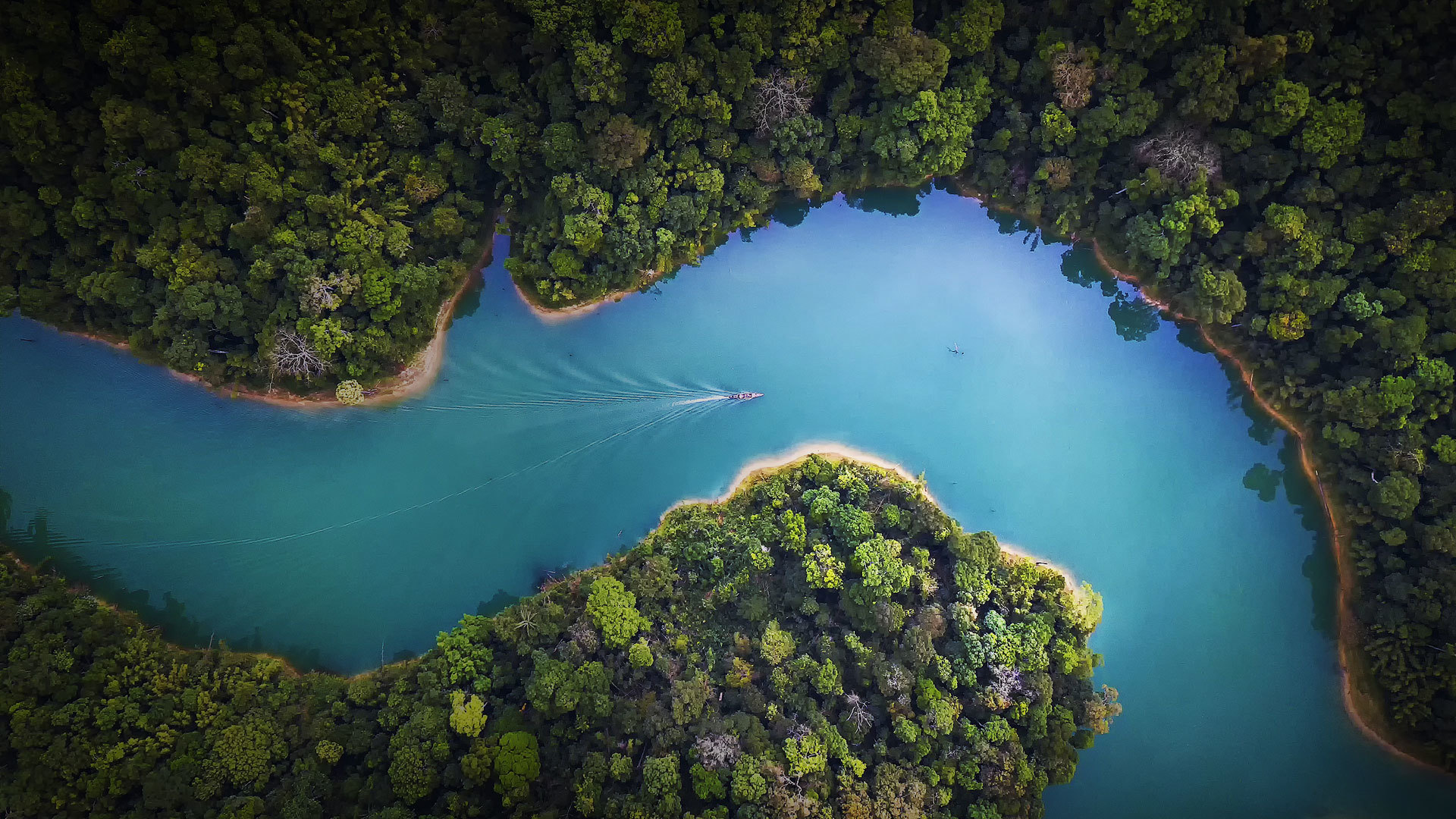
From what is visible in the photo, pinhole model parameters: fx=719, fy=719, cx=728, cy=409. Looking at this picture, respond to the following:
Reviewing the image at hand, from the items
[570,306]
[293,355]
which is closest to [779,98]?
[570,306]

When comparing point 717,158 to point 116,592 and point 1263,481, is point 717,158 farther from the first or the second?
point 116,592

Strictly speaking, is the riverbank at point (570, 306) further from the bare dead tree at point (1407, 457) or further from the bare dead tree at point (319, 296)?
the bare dead tree at point (1407, 457)

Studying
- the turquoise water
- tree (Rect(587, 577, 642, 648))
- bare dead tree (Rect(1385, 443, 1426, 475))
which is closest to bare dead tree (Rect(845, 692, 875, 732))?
tree (Rect(587, 577, 642, 648))

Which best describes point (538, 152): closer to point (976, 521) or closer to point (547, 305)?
point (547, 305)

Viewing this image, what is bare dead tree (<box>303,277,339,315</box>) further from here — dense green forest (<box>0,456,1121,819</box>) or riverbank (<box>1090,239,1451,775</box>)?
riverbank (<box>1090,239,1451,775</box>)

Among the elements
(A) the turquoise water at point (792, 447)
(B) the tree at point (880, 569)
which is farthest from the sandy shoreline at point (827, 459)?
(B) the tree at point (880, 569)

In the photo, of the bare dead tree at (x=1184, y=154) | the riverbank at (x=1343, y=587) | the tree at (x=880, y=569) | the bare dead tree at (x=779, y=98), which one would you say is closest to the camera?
the tree at (x=880, y=569)
